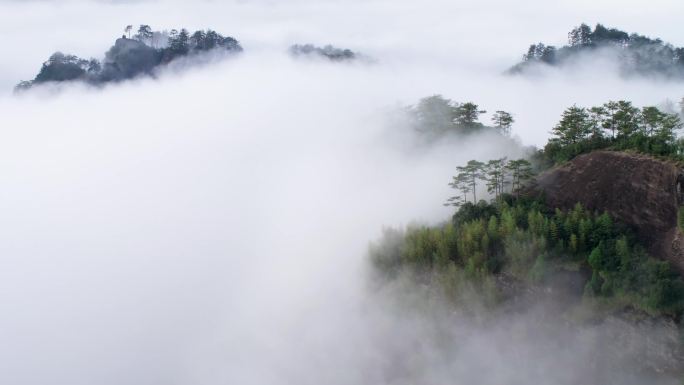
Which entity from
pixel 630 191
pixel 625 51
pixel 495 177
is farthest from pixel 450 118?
pixel 625 51

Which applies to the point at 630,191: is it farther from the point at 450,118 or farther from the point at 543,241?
the point at 450,118

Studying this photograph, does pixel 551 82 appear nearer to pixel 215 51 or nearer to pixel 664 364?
pixel 215 51

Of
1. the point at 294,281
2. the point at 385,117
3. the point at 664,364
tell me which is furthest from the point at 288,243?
the point at 664,364

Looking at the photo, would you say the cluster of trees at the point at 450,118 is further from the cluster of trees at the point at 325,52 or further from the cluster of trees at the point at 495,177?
the cluster of trees at the point at 325,52

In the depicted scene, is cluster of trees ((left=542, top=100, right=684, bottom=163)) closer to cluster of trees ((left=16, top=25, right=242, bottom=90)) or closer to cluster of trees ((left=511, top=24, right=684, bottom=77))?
cluster of trees ((left=511, top=24, right=684, bottom=77))

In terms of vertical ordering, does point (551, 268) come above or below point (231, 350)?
above
